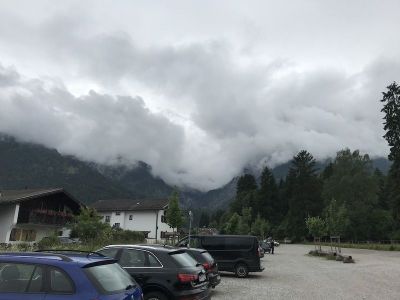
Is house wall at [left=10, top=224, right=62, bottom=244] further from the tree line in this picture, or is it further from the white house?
the tree line

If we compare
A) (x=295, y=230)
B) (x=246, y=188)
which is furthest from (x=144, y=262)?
(x=246, y=188)

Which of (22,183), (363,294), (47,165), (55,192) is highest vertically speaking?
(47,165)

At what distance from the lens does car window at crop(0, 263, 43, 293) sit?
19.5ft

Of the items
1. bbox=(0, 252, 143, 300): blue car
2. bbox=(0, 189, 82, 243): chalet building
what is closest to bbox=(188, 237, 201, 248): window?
bbox=(0, 252, 143, 300): blue car

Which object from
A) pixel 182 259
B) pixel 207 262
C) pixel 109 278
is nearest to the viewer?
pixel 109 278

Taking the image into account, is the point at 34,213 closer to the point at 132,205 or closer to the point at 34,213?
the point at 34,213

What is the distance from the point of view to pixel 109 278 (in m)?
6.34

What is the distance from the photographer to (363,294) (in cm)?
1633

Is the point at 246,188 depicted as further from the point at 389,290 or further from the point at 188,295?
the point at 188,295

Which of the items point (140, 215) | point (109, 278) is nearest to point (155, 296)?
point (109, 278)

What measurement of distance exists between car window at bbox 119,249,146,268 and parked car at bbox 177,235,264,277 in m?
11.2

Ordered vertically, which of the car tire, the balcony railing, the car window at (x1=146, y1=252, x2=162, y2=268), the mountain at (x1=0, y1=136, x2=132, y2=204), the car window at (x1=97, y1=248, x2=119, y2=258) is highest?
the mountain at (x1=0, y1=136, x2=132, y2=204)

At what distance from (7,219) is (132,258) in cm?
4618

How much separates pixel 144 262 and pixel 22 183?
441 ft
